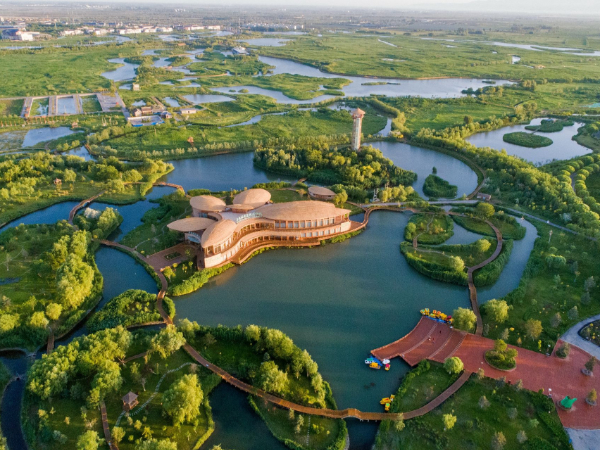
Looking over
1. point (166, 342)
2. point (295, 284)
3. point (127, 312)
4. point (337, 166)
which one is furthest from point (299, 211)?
point (166, 342)

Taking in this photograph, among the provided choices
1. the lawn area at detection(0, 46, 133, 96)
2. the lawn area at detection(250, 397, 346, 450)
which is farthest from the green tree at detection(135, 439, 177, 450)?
the lawn area at detection(0, 46, 133, 96)

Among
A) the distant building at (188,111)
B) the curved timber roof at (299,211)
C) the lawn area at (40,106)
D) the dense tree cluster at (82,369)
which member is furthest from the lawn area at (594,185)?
the lawn area at (40,106)

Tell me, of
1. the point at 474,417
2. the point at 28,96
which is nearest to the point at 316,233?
the point at 474,417

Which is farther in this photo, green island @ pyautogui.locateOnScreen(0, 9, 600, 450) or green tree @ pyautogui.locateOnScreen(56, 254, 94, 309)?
green tree @ pyautogui.locateOnScreen(56, 254, 94, 309)

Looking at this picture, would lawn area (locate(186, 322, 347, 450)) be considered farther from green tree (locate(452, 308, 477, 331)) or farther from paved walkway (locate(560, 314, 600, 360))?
paved walkway (locate(560, 314, 600, 360))

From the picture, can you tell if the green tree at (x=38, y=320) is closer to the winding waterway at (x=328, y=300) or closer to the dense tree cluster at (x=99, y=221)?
the winding waterway at (x=328, y=300)

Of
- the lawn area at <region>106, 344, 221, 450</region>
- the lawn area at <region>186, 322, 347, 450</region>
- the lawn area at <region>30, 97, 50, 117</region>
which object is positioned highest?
the lawn area at <region>30, 97, 50, 117</region>

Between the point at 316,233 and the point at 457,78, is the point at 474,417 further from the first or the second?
the point at 457,78
